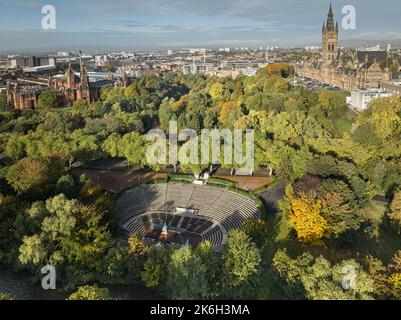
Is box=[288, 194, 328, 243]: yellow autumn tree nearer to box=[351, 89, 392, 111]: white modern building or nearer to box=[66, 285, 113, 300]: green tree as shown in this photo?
box=[66, 285, 113, 300]: green tree

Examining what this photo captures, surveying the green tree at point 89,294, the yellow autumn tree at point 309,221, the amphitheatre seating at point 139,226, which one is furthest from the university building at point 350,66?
the green tree at point 89,294

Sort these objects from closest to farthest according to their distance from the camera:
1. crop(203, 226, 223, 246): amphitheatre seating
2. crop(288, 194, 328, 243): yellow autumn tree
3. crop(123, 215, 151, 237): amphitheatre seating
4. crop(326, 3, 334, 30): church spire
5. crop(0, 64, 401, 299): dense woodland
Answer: crop(0, 64, 401, 299): dense woodland, crop(288, 194, 328, 243): yellow autumn tree, crop(203, 226, 223, 246): amphitheatre seating, crop(123, 215, 151, 237): amphitheatre seating, crop(326, 3, 334, 30): church spire

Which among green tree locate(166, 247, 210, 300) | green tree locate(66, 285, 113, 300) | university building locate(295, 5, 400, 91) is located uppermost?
university building locate(295, 5, 400, 91)

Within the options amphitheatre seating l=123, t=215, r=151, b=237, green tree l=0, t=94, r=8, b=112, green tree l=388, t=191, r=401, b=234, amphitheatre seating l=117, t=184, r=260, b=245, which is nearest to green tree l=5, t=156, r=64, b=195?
amphitheatre seating l=117, t=184, r=260, b=245

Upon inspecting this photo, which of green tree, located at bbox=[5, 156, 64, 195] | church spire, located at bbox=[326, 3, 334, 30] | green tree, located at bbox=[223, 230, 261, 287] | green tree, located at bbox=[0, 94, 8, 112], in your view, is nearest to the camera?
green tree, located at bbox=[223, 230, 261, 287]

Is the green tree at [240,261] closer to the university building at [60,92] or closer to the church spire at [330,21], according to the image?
the university building at [60,92]
